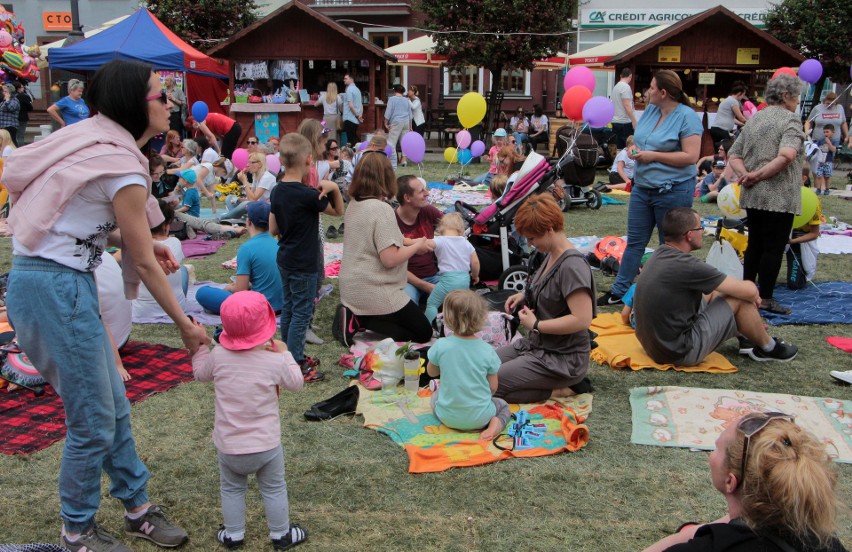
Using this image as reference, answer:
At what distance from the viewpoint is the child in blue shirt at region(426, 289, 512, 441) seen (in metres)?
3.97

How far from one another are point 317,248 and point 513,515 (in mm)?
2418

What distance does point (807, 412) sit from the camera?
169 inches

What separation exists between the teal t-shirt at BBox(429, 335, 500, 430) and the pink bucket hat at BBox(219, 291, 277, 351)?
130 centimetres

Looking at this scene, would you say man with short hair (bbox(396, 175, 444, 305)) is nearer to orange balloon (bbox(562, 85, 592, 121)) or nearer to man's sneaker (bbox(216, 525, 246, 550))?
man's sneaker (bbox(216, 525, 246, 550))

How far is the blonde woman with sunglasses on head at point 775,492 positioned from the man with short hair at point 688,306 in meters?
2.87

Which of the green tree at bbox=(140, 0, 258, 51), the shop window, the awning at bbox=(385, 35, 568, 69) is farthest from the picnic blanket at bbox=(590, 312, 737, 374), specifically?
the shop window

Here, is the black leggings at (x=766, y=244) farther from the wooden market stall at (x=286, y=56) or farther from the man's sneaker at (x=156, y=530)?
the wooden market stall at (x=286, y=56)

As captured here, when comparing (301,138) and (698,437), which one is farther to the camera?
(301,138)

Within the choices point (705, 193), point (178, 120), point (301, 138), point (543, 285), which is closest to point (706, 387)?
point (543, 285)

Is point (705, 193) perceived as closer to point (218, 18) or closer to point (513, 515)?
point (513, 515)

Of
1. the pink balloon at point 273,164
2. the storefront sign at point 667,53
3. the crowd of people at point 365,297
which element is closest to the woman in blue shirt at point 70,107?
the pink balloon at point 273,164

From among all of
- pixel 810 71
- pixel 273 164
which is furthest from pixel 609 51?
pixel 273 164

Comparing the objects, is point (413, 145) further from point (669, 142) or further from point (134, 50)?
point (134, 50)

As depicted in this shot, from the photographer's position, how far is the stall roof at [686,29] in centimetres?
1883
